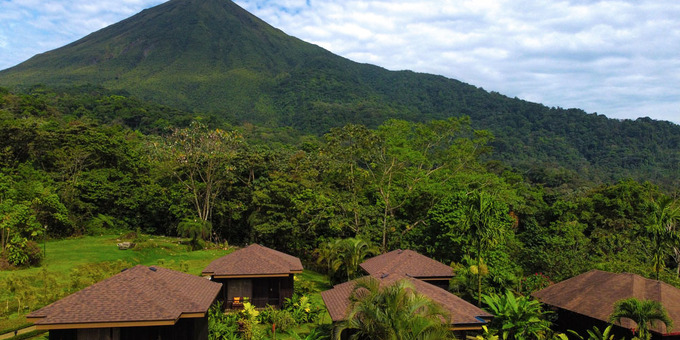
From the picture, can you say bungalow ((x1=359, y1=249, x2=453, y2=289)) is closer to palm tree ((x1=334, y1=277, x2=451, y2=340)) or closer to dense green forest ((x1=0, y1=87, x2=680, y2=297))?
dense green forest ((x1=0, y1=87, x2=680, y2=297))

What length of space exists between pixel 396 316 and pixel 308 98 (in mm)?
143526

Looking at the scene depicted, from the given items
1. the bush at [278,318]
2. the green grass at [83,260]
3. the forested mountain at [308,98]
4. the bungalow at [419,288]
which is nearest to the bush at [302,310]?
the bush at [278,318]

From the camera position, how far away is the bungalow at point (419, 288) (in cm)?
1469

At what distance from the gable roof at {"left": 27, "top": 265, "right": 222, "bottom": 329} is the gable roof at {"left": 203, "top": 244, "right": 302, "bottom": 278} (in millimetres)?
4552

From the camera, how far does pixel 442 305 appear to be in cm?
1428

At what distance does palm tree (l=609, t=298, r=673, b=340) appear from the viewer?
14062mm

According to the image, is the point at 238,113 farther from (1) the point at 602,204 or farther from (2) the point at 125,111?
(1) the point at 602,204

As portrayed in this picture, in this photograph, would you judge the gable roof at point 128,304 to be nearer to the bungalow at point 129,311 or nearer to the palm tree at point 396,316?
the bungalow at point 129,311

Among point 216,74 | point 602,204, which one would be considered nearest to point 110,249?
point 602,204

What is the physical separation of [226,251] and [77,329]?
2049 centimetres

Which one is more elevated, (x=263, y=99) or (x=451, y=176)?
(x=263, y=99)

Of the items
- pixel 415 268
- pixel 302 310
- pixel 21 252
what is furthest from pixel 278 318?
pixel 21 252

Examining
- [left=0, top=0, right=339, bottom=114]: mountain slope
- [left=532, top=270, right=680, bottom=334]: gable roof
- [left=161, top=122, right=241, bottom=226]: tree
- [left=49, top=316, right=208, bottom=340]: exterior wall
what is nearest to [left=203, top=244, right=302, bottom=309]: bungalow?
[left=49, top=316, right=208, bottom=340]: exterior wall

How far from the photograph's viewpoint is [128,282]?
45.7 ft
